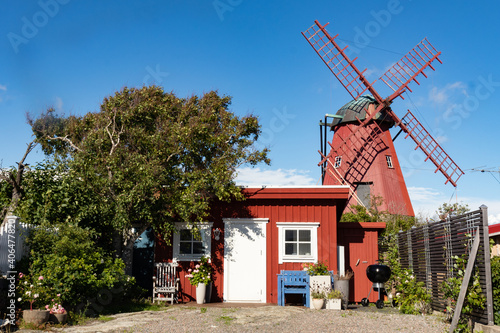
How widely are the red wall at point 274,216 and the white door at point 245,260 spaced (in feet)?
0.45

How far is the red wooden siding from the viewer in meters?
13.1

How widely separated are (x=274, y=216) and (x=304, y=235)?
3.13 feet

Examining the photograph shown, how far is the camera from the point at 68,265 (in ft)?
28.0

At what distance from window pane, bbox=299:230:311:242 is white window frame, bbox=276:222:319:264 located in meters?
0.09

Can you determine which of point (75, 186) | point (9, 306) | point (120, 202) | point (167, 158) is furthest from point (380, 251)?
point (9, 306)

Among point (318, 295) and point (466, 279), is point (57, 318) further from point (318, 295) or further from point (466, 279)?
point (466, 279)

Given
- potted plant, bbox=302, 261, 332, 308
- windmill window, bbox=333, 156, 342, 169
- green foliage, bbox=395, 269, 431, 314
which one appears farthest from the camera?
windmill window, bbox=333, 156, 342, 169

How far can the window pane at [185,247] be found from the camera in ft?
40.8

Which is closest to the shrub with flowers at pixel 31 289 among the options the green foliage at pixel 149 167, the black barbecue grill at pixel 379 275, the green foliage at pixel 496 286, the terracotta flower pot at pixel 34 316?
the terracotta flower pot at pixel 34 316

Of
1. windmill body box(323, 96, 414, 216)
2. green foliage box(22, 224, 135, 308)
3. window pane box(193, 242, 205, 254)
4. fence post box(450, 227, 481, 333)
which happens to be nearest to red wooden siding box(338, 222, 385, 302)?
window pane box(193, 242, 205, 254)

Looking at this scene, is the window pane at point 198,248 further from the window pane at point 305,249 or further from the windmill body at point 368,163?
the windmill body at point 368,163

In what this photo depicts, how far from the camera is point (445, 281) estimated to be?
8516mm

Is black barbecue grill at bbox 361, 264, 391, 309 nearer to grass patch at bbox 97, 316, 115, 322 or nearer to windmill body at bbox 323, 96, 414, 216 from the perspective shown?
grass patch at bbox 97, 316, 115, 322

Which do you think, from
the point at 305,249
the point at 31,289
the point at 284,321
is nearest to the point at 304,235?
the point at 305,249
